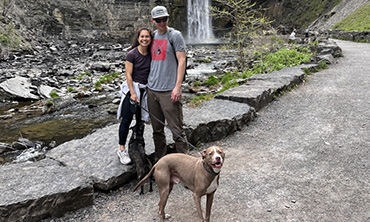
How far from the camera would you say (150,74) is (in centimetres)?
412

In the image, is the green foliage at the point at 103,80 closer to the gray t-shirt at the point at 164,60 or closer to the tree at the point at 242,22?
the tree at the point at 242,22

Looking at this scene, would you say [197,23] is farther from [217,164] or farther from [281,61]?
[217,164]

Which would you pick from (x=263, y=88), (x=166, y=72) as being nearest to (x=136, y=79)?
(x=166, y=72)

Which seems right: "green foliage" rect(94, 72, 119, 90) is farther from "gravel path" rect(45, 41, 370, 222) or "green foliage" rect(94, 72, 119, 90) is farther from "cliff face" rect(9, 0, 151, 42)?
"cliff face" rect(9, 0, 151, 42)

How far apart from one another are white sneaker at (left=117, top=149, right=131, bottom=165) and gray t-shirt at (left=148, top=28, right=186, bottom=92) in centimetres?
98

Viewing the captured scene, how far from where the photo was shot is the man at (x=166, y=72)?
3928mm

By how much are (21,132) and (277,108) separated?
23.0 feet

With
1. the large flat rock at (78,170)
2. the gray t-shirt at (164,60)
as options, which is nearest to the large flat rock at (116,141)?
the large flat rock at (78,170)

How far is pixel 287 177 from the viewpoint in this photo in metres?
4.34

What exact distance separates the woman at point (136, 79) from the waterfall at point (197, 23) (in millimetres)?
41507

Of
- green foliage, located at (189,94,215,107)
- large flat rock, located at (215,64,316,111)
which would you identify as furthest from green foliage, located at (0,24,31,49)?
large flat rock, located at (215,64,316,111)

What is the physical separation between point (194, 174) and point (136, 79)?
158cm

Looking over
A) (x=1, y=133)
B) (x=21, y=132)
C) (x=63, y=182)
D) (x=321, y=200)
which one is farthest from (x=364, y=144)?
(x=1, y=133)

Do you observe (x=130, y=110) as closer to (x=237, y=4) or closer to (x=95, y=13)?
(x=237, y=4)
